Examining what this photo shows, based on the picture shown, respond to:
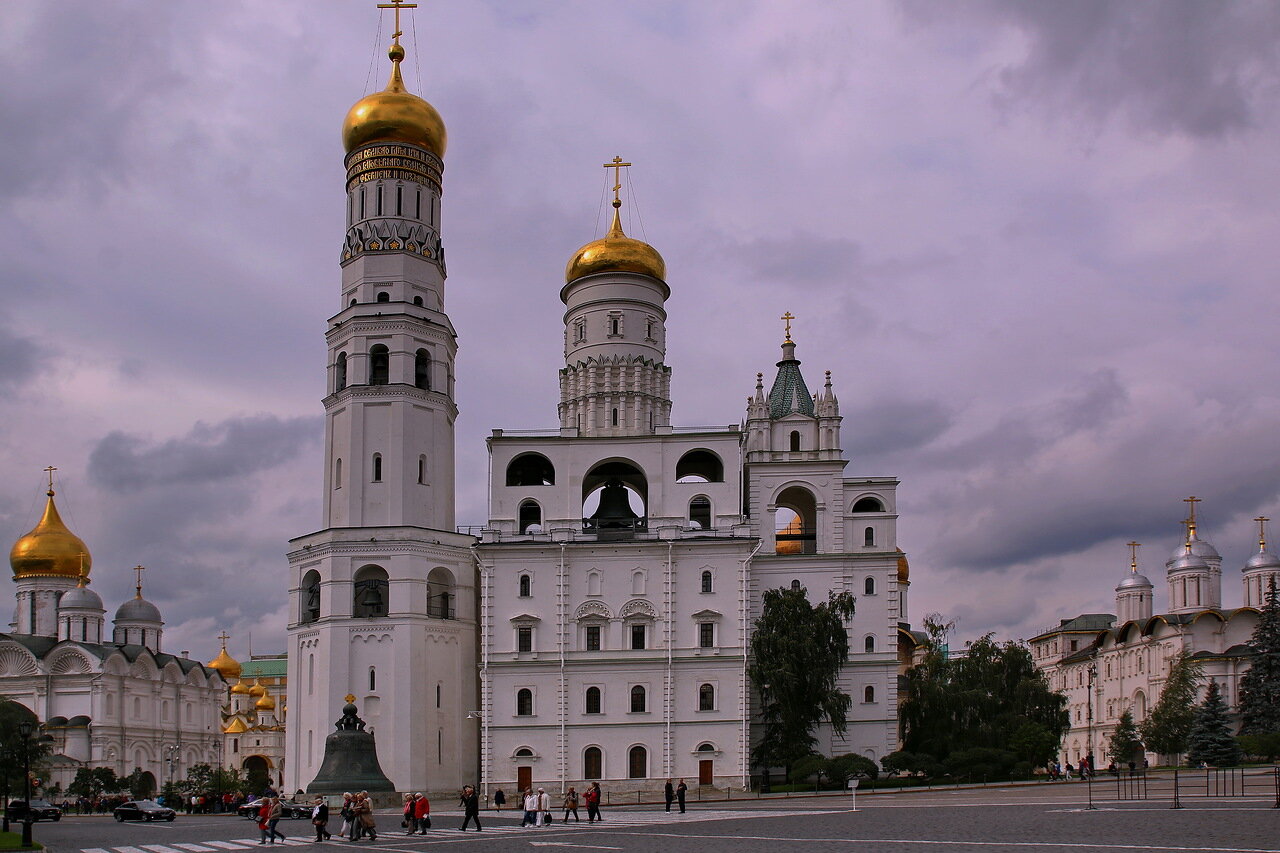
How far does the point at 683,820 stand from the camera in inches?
1335

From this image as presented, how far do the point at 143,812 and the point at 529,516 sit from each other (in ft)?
→ 57.9

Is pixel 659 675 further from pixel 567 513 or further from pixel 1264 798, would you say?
pixel 1264 798

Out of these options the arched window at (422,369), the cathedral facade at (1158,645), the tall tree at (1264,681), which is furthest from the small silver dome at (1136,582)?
the arched window at (422,369)

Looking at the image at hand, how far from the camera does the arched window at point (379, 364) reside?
54125 mm

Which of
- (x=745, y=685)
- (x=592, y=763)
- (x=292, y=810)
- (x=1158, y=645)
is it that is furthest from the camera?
(x=1158, y=645)

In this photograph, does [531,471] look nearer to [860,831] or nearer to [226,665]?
[860,831]

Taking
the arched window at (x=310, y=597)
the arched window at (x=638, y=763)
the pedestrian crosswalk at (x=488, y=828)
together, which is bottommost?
the arched window at (x=638, y=763)

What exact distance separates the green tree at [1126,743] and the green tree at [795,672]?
85.8ft

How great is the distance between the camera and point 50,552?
86.6 m

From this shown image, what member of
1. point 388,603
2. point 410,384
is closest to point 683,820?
point 388,603

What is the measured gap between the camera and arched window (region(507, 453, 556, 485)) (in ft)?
182

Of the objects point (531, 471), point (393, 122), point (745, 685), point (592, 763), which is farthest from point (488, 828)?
point (393, 122)

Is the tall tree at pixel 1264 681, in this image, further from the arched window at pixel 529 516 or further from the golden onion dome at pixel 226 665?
the golden onion dome at pixel 226 665

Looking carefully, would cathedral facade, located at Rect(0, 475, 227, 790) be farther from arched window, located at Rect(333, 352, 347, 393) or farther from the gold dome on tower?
arched window, located at Rect(333, 352, 347, 393)
